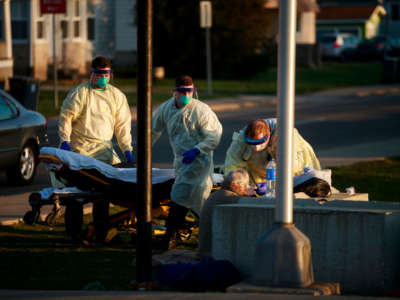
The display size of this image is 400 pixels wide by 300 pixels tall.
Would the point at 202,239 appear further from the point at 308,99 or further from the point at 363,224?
the point at 308,99

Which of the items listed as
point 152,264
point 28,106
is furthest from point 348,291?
point 28,106

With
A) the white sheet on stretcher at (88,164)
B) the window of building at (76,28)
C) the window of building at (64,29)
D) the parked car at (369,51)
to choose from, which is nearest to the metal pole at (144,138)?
→ the white sheet on stretcher at (88,164)

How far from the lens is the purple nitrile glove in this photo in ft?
31.2

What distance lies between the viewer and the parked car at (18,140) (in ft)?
45.3

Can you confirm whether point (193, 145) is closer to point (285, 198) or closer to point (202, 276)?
point (202, 276)

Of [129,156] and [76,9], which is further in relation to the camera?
[76,9]

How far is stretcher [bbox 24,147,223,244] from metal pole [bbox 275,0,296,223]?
10.4 ft

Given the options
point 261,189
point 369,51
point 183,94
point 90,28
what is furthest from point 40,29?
point 369,51

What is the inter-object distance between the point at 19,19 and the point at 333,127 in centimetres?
1691

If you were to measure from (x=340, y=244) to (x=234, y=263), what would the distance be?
92 centimetres

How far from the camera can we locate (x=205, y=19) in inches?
1158

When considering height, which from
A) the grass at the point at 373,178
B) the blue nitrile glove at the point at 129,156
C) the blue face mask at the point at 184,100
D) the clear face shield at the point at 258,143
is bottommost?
the grass at the point at 373,178

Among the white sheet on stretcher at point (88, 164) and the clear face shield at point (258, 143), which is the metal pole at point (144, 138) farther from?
the clear face shield at point (258, 143)

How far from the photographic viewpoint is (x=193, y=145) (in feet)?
32.4
